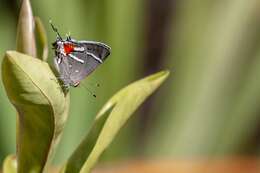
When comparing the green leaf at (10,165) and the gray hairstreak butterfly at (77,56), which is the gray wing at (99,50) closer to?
the gray hairstreak butterfly at (77,56)

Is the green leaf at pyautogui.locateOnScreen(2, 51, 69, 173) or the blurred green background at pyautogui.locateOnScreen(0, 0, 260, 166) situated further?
the blurred green background at pyautogui.locateOnScreen(0, 0, 260, 166)

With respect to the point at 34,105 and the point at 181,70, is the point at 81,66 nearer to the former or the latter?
the point at 34,105

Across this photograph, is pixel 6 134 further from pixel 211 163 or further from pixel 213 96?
pixel 213 96

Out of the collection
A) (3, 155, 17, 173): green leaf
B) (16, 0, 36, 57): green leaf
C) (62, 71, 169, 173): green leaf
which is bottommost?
(3, 155, 17, 173): green leaf

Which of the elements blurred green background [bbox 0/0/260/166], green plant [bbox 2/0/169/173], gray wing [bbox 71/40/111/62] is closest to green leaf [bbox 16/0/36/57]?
green plant [bbox 2/0/169/173]

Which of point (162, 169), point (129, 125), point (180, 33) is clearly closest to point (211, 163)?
point (162, 169)

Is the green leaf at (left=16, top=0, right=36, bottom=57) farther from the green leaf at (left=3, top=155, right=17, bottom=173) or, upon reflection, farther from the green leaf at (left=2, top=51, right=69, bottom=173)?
the green leaf at (left=3, top=155, right=17, bottom=173)
